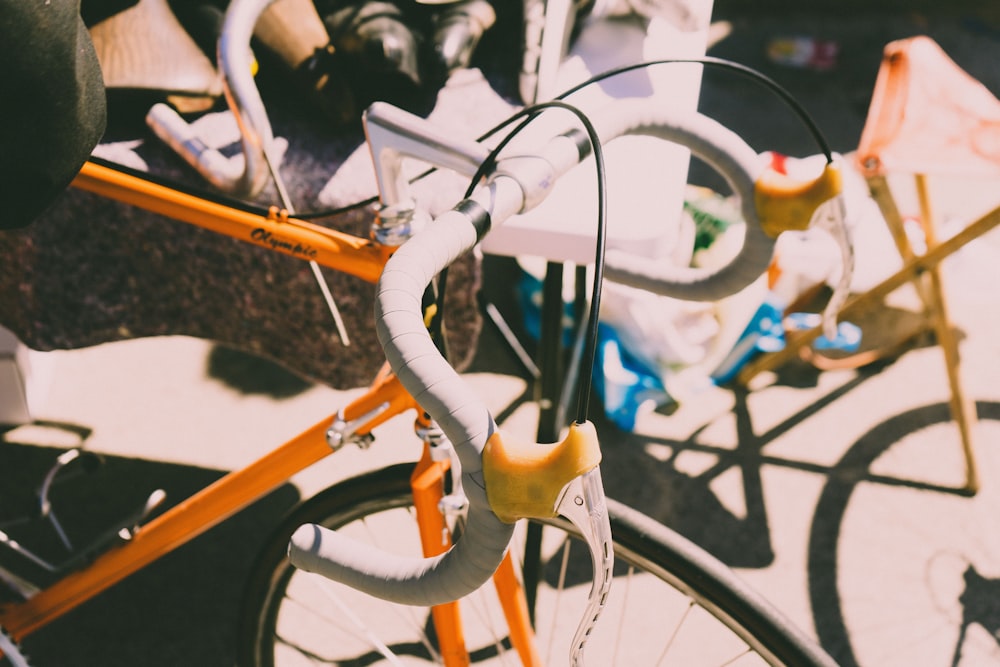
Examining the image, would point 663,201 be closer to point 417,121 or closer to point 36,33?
point 417,121

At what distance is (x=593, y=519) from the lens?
52 cm

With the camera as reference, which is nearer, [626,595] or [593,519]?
[593,519]

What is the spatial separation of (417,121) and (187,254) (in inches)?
34.3

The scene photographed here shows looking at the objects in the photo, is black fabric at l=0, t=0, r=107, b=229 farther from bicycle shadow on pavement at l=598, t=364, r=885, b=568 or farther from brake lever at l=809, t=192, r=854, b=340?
bicycle shadow on pavement at l=598, t=364, r=885, b=568

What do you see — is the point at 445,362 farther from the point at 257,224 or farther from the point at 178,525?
the point at 178,525

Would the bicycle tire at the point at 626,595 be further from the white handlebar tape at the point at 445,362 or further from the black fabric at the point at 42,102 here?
the black fabric at the point at 42,102

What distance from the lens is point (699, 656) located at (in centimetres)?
144

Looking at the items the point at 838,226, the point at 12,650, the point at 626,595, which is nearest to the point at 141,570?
the point at 12,650

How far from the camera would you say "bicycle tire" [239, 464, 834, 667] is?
0.85 meters

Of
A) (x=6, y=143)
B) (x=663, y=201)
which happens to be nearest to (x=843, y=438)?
(x=663, y=201)

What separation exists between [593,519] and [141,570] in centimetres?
142

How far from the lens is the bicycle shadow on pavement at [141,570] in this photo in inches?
58.9

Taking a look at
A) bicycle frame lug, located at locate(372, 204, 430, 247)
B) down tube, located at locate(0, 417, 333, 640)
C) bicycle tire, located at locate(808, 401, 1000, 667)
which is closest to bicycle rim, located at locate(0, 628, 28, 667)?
down tube, located at locate(0, 417, 333, 640)

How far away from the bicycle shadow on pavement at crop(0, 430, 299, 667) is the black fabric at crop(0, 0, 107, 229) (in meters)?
0.75
